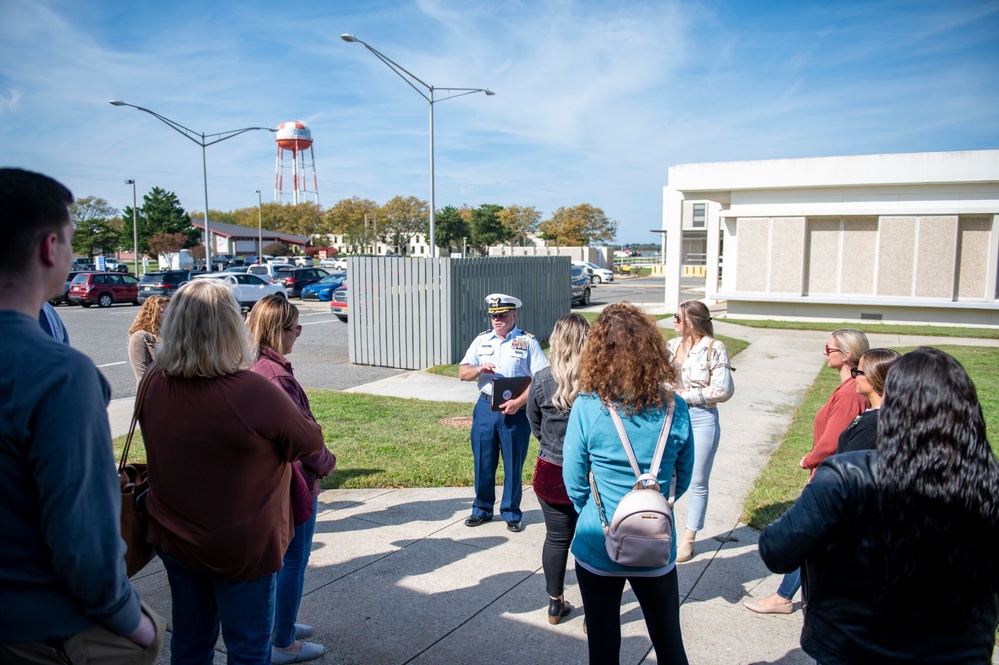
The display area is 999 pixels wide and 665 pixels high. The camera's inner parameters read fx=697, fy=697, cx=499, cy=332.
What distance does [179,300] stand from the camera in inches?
102

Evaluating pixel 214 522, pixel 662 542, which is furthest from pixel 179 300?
pixel 662 542

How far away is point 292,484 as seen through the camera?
3182mm

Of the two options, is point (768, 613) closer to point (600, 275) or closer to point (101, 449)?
point (101, 449)

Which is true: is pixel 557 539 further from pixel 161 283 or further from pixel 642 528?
pixel 161 283

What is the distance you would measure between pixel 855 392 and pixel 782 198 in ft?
69.0

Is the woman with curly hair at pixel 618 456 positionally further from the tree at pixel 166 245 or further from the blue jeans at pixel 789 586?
the tree at pixel 166 245

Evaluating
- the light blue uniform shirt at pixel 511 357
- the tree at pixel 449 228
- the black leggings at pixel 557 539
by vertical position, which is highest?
the tree at pixel 449 228

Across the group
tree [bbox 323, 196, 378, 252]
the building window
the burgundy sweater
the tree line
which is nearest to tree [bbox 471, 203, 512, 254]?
the tree line

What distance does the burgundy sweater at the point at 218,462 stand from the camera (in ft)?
8.03

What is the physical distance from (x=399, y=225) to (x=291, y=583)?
73358mm

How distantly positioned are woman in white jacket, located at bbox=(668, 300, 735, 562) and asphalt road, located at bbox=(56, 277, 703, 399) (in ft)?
26.2

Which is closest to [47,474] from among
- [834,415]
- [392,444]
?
[834,415]

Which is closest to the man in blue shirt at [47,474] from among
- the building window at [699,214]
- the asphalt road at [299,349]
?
the asphalt road at [299,349]

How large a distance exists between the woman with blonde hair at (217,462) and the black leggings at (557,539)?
5.17ft
